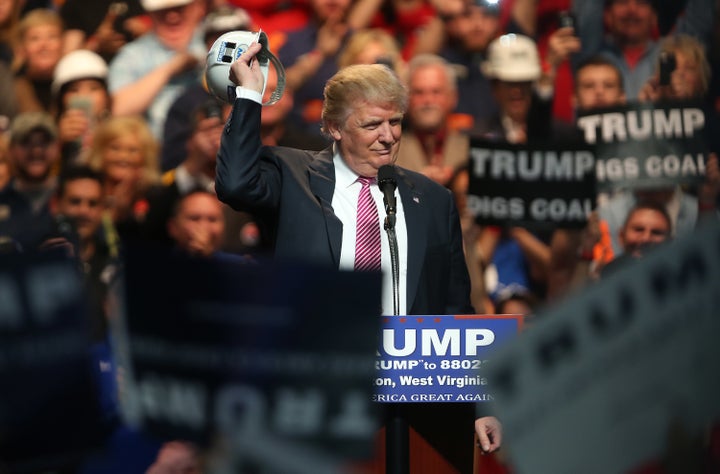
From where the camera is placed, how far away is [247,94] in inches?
126

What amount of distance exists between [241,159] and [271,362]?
3.83 feet

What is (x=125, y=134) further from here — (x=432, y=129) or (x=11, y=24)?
(x=432, y=129)

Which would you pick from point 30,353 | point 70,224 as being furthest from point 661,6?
point 30,353

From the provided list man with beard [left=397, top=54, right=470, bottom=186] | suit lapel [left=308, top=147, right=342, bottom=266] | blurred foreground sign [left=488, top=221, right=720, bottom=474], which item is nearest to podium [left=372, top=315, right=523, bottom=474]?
suit lapel [left=308, top=147, right=342, bottom=266]

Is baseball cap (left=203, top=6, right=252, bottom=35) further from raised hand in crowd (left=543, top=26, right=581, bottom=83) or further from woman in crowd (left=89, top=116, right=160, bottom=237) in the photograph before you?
raised hand in crowd (left=543, top=26, right=581, bottom=83)

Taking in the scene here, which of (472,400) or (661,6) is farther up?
(661,6)

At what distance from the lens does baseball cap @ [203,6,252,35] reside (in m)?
6.26

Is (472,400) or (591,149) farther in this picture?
(591,149)

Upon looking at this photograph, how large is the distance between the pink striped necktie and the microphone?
85mm

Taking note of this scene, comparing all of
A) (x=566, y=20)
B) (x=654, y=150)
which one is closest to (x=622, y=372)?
→ (x=654, y=150)

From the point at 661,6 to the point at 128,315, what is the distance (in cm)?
473

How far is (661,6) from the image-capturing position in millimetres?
6398

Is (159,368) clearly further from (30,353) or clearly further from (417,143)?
(417,143)

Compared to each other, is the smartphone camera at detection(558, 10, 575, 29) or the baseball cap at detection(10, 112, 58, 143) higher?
the smartphone camera at detection(558, 10, 575, 29)
